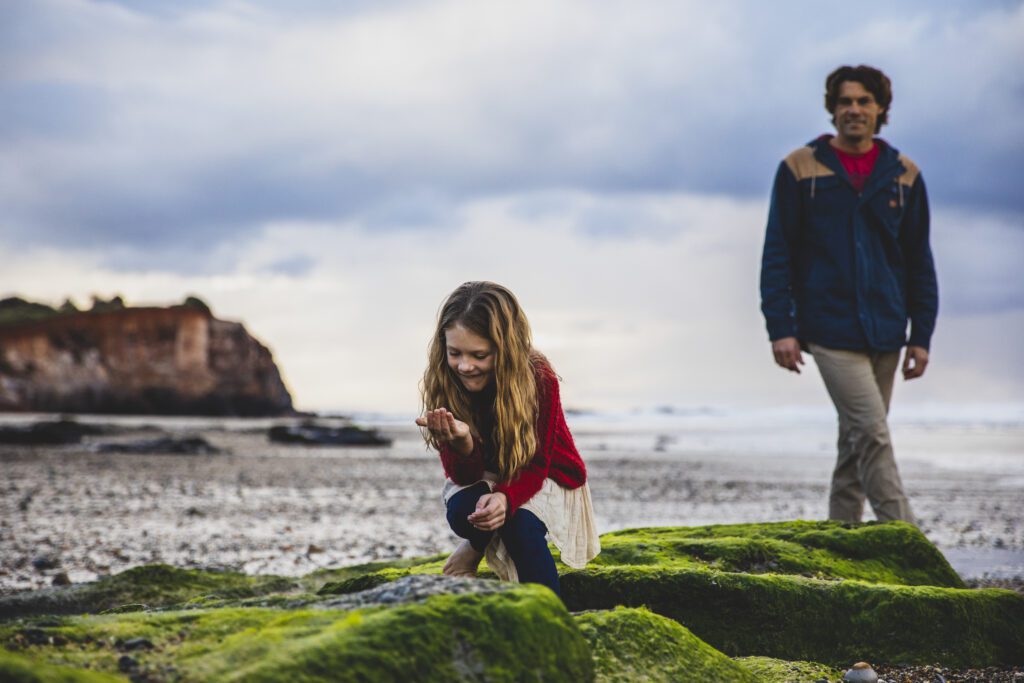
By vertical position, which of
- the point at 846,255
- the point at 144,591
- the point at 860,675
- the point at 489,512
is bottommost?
the point at 144,591

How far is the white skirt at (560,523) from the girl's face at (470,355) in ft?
1.43

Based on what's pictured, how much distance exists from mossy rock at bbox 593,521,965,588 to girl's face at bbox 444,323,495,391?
138 centimetres

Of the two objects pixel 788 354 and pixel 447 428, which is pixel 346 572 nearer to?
pixel 447 428

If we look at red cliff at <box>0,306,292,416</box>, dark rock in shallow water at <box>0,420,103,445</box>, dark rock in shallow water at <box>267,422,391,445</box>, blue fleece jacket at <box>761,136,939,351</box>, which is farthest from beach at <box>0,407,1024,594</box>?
red cliff at <box>0,306,292,416</box>

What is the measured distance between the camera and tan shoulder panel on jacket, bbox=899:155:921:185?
238 inches

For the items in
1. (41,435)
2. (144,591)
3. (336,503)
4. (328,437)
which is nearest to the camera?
(144,591)

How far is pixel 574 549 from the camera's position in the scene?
3723 mm

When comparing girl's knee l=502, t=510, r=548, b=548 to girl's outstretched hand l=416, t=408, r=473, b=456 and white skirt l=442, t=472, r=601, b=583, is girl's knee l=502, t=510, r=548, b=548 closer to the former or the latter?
white skirt l=442, t=472, r=601, b=583

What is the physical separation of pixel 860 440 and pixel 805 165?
1.96m

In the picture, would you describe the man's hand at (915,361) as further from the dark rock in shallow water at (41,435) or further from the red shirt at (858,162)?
the dark rock in shallow water at (41,435)

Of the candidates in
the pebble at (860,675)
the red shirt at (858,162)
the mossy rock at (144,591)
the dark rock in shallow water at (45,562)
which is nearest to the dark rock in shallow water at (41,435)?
the dark rock in shallow water at (45,562)

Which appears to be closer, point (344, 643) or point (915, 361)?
point (344, 643)

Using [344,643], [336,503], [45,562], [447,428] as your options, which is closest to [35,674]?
[344,643]

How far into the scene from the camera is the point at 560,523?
11.9 feet
